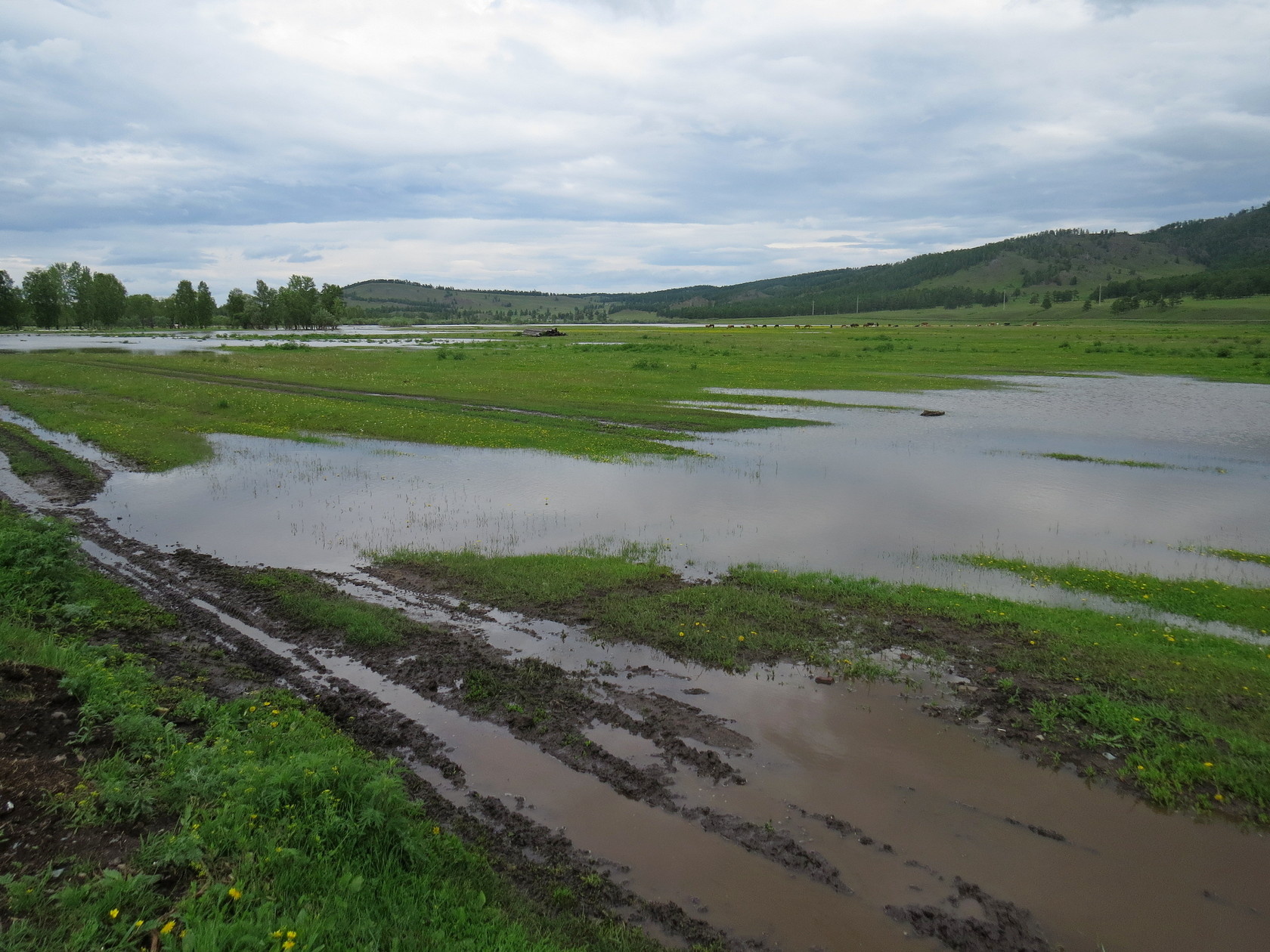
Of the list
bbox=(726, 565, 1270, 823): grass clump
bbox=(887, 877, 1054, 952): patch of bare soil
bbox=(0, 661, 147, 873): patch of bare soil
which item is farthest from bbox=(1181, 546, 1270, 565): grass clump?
bbox=(0, 661, 147, 873): patch of bare soil

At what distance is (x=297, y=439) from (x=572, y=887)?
2524 cm

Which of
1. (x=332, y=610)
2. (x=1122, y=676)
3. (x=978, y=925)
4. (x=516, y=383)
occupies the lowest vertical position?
(x=978, y=925)

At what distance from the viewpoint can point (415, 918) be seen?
5465mm

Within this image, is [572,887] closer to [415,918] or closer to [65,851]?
[415,918]

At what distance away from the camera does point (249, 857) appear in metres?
5.49

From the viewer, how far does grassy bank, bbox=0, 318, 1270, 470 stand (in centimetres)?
2878

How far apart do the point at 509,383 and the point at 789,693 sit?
38.1 metres

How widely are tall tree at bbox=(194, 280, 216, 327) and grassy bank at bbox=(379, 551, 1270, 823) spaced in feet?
632

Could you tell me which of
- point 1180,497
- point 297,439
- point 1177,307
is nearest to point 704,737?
point 1180,497

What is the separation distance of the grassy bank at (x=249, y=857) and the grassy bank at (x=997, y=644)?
196 inches

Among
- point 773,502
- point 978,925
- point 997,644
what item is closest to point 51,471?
point 773,502

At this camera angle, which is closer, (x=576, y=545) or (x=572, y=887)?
(x=572, y=887)

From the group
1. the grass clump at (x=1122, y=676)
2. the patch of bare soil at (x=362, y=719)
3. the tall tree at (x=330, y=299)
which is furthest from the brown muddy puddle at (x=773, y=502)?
the tall tree at (x=330, y=299)

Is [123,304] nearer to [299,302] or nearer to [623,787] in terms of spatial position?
[299,302]
